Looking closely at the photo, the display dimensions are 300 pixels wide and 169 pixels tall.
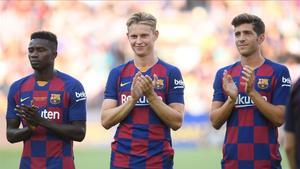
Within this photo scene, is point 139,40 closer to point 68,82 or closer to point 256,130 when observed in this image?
point 68,82

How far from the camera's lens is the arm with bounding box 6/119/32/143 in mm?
5668

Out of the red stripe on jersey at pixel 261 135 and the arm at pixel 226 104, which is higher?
the arm at pixel 226 104

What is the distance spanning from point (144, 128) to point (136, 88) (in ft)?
1.20

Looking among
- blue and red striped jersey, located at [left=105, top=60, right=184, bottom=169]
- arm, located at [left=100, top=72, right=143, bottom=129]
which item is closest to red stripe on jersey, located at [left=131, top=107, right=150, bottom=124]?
blue and red striped jersey, located at [left=105, top=60, right=184, bottom=169]

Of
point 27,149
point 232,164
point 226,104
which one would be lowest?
point 232,164

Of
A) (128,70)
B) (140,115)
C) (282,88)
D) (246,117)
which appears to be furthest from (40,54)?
(282,88)

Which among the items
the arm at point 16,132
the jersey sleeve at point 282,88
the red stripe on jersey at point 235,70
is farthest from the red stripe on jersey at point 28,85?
the jersey sleeve at point 282,88

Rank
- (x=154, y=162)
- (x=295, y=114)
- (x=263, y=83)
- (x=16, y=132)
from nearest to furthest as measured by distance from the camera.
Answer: (x=295, y=114), (x=154, y=162), (x=16, y=132), (x=263, y=83)

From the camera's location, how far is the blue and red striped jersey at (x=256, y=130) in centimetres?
575

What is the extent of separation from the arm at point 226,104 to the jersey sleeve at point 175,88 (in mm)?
310

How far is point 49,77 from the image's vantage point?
19.6 ft

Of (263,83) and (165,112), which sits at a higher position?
(263,83)

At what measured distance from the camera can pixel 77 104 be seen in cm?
587

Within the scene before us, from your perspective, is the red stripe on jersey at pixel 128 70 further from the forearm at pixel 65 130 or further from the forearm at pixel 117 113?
the forearm at pixel 65 130
